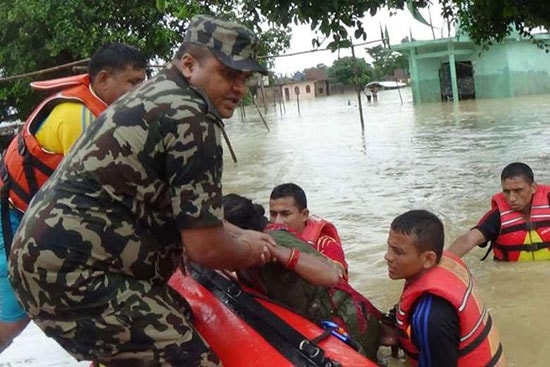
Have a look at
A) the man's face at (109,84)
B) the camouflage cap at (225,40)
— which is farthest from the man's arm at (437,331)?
the man's face at (109,84)

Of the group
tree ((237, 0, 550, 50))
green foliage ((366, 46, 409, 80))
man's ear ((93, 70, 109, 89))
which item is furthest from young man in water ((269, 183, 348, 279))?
green foliage ((366, 46, 409, 80))

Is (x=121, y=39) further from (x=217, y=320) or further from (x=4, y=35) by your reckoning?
(x=217, y=320)

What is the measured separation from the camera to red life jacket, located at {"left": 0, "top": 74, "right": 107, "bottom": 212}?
9.03 feet

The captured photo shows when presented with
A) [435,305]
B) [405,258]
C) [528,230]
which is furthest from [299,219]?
[528,230]

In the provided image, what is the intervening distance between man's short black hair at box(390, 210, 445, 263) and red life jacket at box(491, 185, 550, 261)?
6.17 feet

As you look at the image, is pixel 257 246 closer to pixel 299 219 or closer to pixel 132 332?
pixel 132 332

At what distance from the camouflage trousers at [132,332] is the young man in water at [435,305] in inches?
37.8

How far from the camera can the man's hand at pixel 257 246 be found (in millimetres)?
2139

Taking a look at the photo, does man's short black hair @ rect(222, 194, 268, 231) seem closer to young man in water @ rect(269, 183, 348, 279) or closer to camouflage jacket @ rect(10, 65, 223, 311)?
young man in water @ rect(269, 183, 348, 279)

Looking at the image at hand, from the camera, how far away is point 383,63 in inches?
2416

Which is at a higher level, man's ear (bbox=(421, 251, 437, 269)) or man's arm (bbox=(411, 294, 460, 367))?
man's ear (bbox=(421, 251, 437, 269))

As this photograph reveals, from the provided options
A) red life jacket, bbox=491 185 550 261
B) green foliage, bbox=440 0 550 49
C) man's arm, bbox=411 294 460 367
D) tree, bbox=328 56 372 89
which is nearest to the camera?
man's arm, bbox=411 294 460 367

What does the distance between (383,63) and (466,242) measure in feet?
193

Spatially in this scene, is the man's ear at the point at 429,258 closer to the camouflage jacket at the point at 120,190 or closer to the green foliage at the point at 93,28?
the camouflage jacket at the point at 120,190
